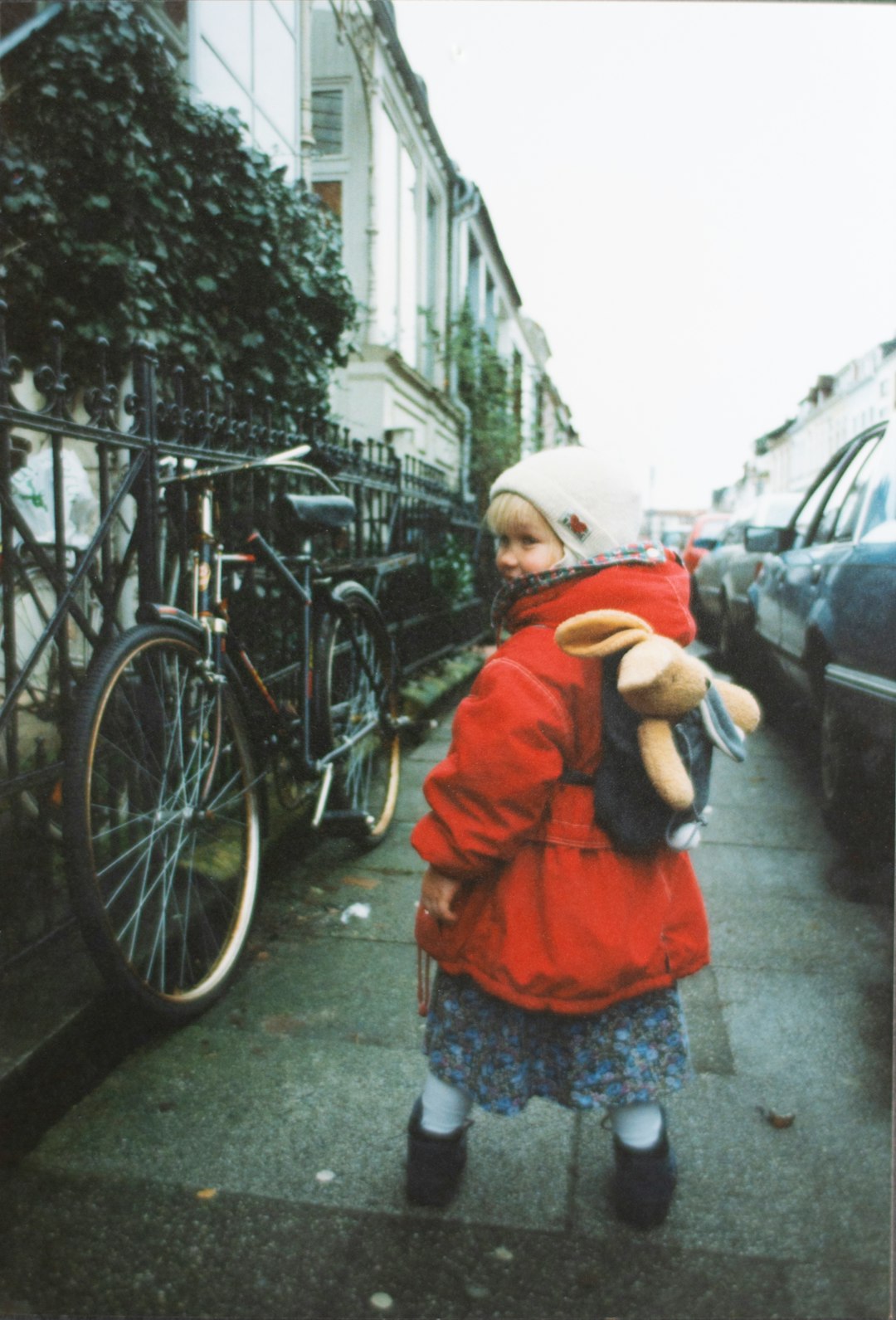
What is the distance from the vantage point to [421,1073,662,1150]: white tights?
1.93m

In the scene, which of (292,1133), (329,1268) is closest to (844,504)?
(292,1133)

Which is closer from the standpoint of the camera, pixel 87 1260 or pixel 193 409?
pixel 87 1260

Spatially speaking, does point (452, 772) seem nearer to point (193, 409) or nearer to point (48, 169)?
point (193, 409)

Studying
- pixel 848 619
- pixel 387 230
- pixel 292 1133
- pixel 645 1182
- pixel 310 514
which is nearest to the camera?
pixel 645 1182

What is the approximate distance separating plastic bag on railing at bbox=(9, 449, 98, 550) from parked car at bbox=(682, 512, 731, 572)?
6.82 metres

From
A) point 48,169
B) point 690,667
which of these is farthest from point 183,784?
point 48,169

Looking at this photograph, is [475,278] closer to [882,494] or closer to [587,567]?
[882,494]

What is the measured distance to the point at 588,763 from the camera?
182cm

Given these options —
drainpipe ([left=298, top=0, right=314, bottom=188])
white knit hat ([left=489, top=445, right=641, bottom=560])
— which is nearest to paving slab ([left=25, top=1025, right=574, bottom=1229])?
white knit hat ([left=489, top=445, right=641, bottom=560])

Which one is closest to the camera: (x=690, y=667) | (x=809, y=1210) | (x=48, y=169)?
(x=690, y=667)

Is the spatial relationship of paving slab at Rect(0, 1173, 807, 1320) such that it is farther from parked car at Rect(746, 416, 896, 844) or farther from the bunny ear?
parked car at Rect(746, 416, 896, 844)

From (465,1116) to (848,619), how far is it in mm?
2576

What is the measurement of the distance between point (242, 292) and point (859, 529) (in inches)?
148

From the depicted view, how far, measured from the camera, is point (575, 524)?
1.84 m
